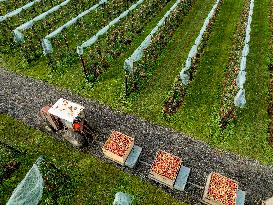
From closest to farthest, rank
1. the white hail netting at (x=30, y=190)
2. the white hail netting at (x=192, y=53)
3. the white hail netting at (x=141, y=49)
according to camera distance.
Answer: the white hail netting at (x=30, y=190)
the white hail netting at (x=192, y=53)
the white hail netting at (x=141, y=49)

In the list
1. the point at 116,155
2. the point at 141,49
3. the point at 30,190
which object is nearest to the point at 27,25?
the point at 141,49

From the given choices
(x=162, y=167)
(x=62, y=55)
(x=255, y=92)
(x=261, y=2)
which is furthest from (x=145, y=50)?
(x=261, y=2)

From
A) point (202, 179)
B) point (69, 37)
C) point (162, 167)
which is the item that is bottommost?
point (202, 179)

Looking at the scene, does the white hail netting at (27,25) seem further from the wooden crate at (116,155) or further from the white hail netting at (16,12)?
the wooden crate at (116,155)

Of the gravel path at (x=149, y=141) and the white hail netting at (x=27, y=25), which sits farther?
the white hail netting at (x=27, y=25)

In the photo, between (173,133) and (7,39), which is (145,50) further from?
(7,39)

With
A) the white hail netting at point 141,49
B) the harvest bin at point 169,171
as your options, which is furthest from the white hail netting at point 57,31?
the harvest bin at point 169,171

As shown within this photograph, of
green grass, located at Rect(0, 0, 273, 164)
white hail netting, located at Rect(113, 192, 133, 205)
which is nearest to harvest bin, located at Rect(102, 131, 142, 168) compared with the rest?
white hail netting, located at Rect(113, 192, 133, 205)
